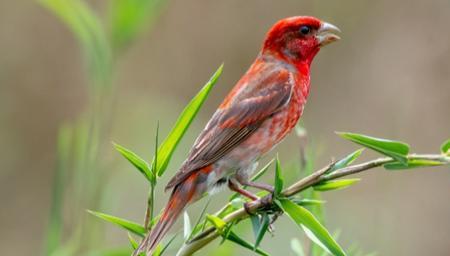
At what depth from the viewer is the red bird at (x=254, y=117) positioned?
12.2 feet

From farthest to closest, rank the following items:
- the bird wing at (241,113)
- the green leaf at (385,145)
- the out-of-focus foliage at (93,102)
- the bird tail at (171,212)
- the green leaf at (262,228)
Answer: the bird wing at (241,113)
the out-of-focus foliage at (93,102)
the bird tail at (171,212)
the green leaf at (262,228)
the green leaf at (385,145)

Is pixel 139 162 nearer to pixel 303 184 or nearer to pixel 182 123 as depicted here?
pixel 182 123

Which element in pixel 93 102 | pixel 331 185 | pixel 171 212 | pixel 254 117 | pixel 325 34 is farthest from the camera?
pixel 325 34

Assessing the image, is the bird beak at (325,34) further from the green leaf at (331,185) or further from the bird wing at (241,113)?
the green leaf at (331,185)

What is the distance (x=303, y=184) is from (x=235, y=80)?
475 cm

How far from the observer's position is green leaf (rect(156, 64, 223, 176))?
231 cm

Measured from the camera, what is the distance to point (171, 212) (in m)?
3.22

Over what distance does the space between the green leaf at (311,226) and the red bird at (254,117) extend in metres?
0.73

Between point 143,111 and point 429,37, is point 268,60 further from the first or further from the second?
point 429,37

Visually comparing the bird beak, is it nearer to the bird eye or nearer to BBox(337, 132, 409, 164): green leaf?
the bird eye

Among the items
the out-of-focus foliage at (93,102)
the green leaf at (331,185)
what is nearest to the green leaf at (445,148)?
the green leaf at (331,185)

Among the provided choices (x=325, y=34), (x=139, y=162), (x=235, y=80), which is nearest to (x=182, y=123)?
(x=139, y=162)

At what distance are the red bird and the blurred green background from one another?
1010 mm

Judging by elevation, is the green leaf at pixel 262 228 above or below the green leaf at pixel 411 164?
below
